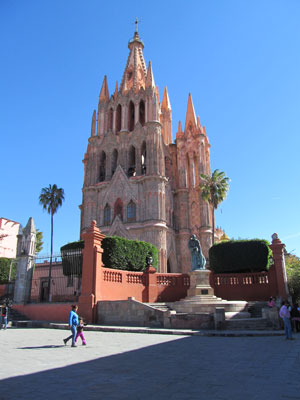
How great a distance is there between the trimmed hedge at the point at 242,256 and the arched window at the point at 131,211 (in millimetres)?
15066

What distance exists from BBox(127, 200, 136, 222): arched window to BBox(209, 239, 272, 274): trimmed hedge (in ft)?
49.4

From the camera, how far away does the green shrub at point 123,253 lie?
771 inches

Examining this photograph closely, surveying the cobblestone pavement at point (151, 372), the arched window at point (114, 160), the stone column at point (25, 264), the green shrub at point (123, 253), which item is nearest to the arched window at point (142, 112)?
the arched window at point (114, 160)

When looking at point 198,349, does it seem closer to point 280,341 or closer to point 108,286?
point 280,341

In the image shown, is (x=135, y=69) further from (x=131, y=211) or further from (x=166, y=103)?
(x=131, y=211)

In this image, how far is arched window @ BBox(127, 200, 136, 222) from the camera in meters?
36.0

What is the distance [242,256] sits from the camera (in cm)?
2136

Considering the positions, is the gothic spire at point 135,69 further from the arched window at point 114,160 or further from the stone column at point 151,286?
the stone column at point 151,286

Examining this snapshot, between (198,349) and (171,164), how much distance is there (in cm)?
3498

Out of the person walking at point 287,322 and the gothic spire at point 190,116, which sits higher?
the gothic spire at point 190,116

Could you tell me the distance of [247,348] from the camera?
7836mm

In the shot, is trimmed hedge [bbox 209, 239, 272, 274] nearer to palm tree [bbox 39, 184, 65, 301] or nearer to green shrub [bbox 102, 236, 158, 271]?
green shrub [bbox 102, 236, 158, 271]

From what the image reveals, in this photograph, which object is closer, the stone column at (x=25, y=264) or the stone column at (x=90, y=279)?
the stone column at (x=90, y=279)

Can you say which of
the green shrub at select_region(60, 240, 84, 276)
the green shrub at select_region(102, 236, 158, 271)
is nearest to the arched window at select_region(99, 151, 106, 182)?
the green shrub at select_region(102, 236, 158, 271)
